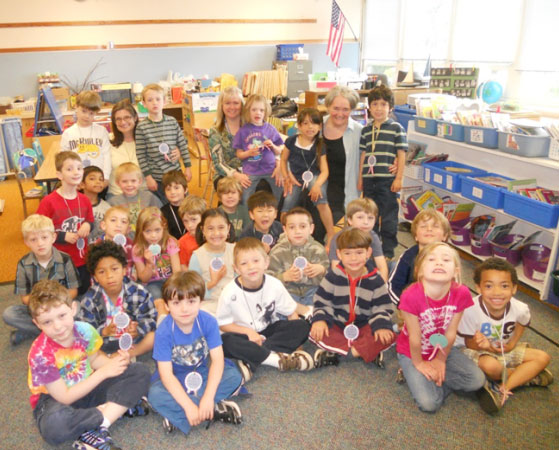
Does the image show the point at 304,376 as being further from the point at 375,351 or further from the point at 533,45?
the point at 533,45

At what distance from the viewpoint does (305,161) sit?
3.58 m

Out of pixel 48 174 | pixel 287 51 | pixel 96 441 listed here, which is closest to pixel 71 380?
pixel 96 441

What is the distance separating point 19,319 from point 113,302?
744 millimetres

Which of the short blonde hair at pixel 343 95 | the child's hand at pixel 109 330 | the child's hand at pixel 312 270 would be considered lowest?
the child's hand at pixel 109 330

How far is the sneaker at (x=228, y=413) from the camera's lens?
6.93 feet

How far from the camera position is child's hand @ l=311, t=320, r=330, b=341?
2.52 m

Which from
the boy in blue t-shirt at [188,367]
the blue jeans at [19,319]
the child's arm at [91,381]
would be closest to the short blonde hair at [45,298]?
the child's arm at [91,381]

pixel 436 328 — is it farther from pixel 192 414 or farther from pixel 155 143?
pixel 155 143

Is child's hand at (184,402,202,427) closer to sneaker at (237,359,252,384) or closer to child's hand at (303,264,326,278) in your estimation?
sneaker at (237,359,252,384)

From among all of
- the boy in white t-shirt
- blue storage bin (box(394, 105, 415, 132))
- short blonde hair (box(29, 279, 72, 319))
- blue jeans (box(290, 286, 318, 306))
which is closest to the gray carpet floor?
blue jeans (box(290, 286, 318, 306))

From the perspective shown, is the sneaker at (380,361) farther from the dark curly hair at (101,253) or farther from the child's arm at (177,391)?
the dark curly hair at (101,253)

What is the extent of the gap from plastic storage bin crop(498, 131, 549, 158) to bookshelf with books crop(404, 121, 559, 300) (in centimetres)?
5

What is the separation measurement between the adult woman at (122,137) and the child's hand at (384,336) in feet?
7.42

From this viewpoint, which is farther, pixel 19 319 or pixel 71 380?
pixel 19 319
